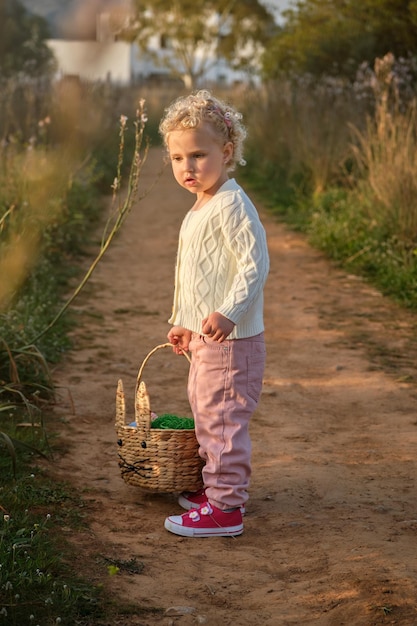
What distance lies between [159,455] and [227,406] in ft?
1.24

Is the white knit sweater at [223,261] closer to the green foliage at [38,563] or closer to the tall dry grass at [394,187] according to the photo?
the green foliage at [38,563]

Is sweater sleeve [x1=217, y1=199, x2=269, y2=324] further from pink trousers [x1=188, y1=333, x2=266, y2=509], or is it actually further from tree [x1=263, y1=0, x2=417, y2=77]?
tree [x1=263, y1=0, x2=417, y2=77]

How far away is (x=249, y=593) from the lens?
101 inches

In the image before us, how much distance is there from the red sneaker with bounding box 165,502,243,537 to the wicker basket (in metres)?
0.20

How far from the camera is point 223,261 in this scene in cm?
300

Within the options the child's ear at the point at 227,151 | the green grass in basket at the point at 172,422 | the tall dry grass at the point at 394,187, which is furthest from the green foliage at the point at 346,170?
the child's ear at the point at 227,151

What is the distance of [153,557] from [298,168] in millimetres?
9671

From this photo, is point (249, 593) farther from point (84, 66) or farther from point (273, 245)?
point (273, 245)

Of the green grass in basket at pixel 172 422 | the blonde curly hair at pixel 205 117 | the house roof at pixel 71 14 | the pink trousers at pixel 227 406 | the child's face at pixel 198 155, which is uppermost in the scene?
the house roof at pixel 71 14

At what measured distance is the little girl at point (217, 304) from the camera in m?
2.95

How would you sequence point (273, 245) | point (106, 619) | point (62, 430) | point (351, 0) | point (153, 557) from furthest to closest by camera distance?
1. point (351, 0)
2. point (273, 245)
3. point (62, 430)
4. point (153, 557)
5. point (106, 619)

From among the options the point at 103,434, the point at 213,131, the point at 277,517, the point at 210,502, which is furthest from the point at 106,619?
the point at 103,434

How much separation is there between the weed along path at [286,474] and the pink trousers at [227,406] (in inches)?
7.8

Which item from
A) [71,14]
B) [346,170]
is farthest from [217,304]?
[346,170]
